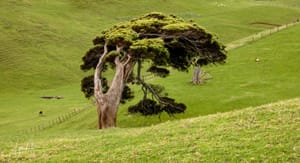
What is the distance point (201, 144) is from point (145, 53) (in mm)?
18034

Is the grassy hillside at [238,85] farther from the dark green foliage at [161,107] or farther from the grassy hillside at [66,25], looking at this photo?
the grassy hillside at [66,25]

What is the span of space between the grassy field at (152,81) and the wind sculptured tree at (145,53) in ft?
10.8

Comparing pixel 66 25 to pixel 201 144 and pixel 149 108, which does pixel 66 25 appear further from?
pixel 201 144

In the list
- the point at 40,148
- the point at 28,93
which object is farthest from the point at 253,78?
the point at 28,93

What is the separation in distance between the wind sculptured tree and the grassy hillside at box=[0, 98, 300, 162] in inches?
486

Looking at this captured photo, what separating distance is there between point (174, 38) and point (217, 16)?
88.2 metres

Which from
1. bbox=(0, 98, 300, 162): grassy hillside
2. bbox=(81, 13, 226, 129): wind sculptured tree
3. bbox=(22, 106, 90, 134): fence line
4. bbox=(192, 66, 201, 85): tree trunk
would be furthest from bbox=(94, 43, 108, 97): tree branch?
bbox=(192, 66, 201, 85): tree trunk

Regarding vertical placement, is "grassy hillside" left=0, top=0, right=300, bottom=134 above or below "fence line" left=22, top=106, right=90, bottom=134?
above

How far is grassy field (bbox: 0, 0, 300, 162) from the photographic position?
65.2 feet

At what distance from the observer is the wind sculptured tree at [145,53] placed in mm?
37281

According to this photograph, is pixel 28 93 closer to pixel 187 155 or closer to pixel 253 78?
pixel 253 78

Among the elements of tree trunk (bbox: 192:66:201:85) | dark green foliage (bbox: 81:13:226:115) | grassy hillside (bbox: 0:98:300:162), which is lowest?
grassy hillside (bbox: 0:98:300:162)

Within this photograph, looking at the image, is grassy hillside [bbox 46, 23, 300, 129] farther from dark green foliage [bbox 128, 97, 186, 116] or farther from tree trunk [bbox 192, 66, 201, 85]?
dark green foliage [bbox 128, 97, 186, 116]

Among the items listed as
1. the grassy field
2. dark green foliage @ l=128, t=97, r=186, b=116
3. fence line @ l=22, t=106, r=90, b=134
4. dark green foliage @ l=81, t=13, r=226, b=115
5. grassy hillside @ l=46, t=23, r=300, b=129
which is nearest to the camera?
the grassy field
